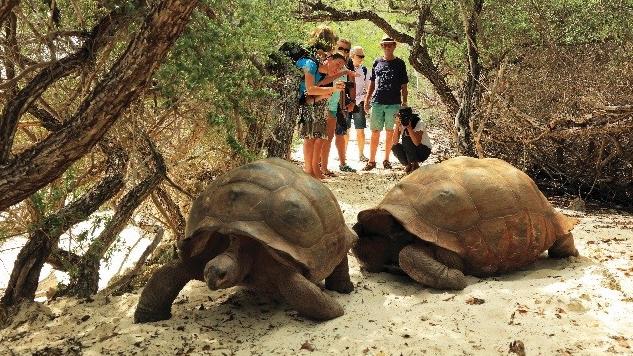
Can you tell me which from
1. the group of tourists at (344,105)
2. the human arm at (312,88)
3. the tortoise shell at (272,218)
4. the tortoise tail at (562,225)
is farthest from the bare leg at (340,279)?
the human arm at (312,88)

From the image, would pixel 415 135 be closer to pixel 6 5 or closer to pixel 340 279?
pixel 340 279

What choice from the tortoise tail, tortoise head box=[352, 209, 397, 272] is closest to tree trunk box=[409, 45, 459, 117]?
the tortoise tail

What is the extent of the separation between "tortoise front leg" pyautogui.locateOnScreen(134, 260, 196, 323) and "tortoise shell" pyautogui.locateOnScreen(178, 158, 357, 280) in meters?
0.12

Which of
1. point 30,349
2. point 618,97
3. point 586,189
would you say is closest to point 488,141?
point 586,189

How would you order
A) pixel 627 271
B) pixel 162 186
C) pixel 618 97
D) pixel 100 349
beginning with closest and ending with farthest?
pixel 100 349 < pixel 627 271 < pixel 162 186 < pixel 618 97

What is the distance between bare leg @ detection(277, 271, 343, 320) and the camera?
3.89m

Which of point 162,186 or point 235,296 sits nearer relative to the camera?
point 235,296

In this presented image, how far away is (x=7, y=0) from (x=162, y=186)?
9.61ft

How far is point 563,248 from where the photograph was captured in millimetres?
5000

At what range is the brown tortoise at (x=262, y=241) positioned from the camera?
387cm

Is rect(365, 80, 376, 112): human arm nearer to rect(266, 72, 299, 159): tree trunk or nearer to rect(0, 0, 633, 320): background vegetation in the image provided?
rect(0, 0, 633, 320): background vegetation

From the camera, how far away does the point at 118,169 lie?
204 inches

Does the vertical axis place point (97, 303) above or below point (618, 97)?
below

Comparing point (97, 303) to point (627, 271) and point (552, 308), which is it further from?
point (627, 271)
